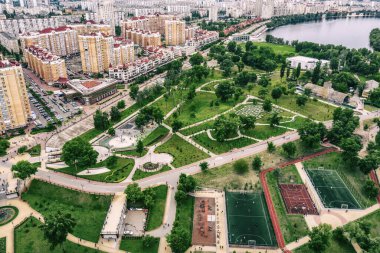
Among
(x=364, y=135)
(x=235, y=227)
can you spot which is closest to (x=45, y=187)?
(x=235, y=227)

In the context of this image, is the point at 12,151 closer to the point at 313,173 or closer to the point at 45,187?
the point at 45,187

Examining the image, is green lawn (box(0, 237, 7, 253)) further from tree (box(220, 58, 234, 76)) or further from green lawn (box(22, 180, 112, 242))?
tree (box(220, 58, 234, 76))

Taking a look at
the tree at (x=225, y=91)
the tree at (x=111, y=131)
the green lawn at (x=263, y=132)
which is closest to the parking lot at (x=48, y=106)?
the tree at (x=111, y=131)

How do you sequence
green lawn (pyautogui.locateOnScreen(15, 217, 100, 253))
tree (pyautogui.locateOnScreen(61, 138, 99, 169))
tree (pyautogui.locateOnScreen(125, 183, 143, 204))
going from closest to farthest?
green lawn (pyautogui.locateOnScreen(15, 217, 100, 253)), tree (pyautogui.locateOnScreen(125, 183, 143, 204)), tree (pyautogui.locateOnScreen(61, 138, 99, 169))

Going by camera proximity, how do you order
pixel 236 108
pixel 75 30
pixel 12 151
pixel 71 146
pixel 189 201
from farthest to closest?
pixel 75 30
pixel 236 108
pixel 12 151
pixel 71 146
pixel 189 201

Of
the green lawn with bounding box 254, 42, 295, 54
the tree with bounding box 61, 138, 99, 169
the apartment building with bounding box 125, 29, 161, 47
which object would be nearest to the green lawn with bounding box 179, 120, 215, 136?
the tree with bounding box 61, 138, 99, 169

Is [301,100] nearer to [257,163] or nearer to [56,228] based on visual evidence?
[257,163]

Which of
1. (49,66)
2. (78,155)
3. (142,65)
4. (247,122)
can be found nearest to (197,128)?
(247,122)
